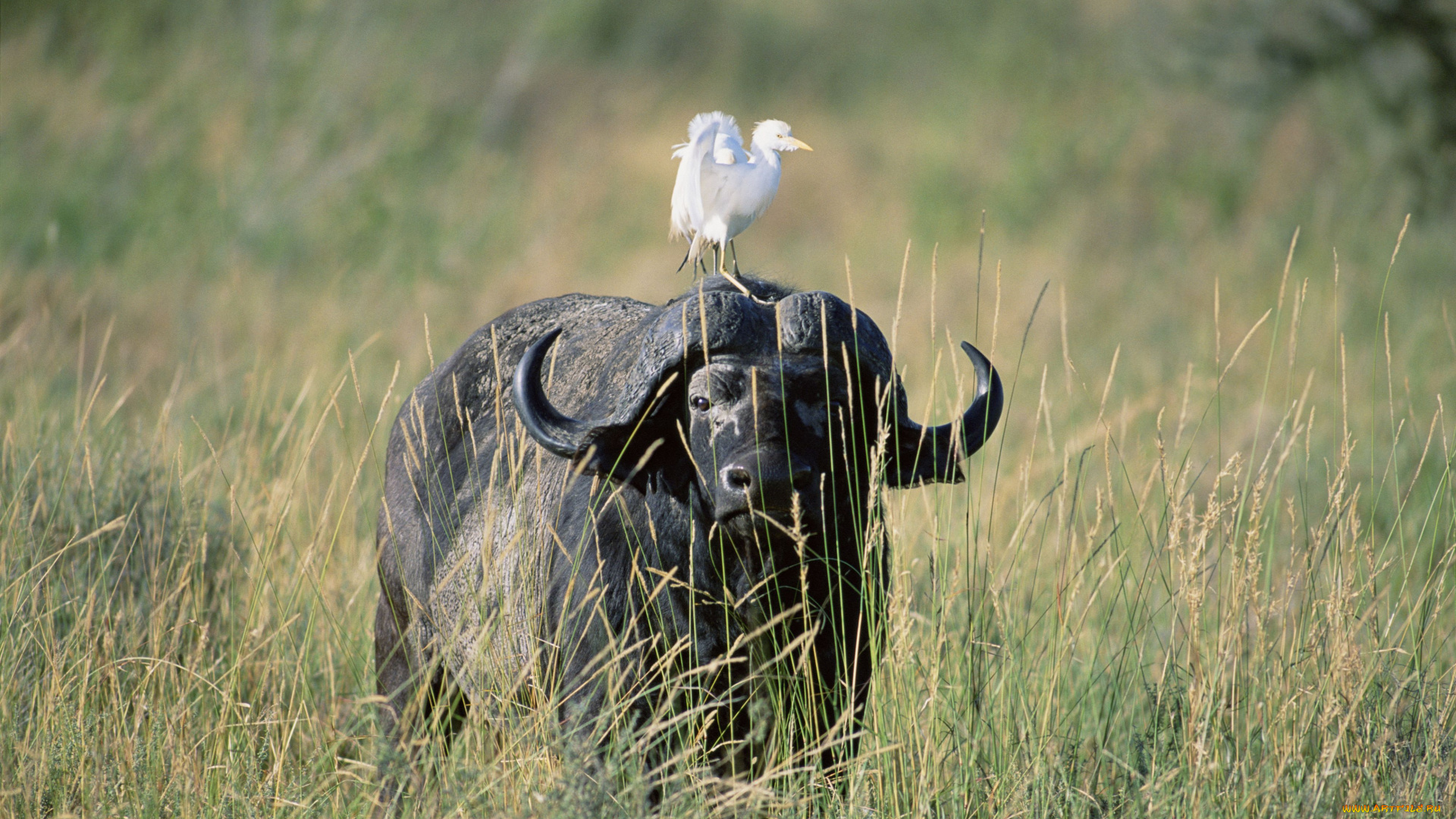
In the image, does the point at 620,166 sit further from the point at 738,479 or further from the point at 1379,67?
the point at 738,479

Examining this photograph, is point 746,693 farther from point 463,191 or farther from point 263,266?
point 463,191

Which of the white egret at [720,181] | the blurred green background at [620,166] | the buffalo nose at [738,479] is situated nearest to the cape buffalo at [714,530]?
the buffalo nose at [738,479]

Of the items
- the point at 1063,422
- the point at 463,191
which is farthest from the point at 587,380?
the point at 463,191

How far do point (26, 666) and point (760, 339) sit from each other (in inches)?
95.7

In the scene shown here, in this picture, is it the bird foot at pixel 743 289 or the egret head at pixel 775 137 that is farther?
the egret head at pixel 775 137

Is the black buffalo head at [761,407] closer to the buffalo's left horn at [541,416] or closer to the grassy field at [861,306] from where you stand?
the buffalo's left horn at [541,416]

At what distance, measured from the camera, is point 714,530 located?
115 inches

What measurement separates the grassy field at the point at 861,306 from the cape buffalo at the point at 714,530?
0.15 m

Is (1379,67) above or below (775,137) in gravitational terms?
above

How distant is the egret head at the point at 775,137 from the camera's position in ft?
12.3

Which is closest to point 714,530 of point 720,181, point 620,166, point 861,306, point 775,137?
point 720,181

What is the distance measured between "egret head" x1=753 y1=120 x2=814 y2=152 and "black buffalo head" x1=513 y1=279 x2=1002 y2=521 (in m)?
0.86

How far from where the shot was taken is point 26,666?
3684mm

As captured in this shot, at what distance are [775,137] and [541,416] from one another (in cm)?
128
